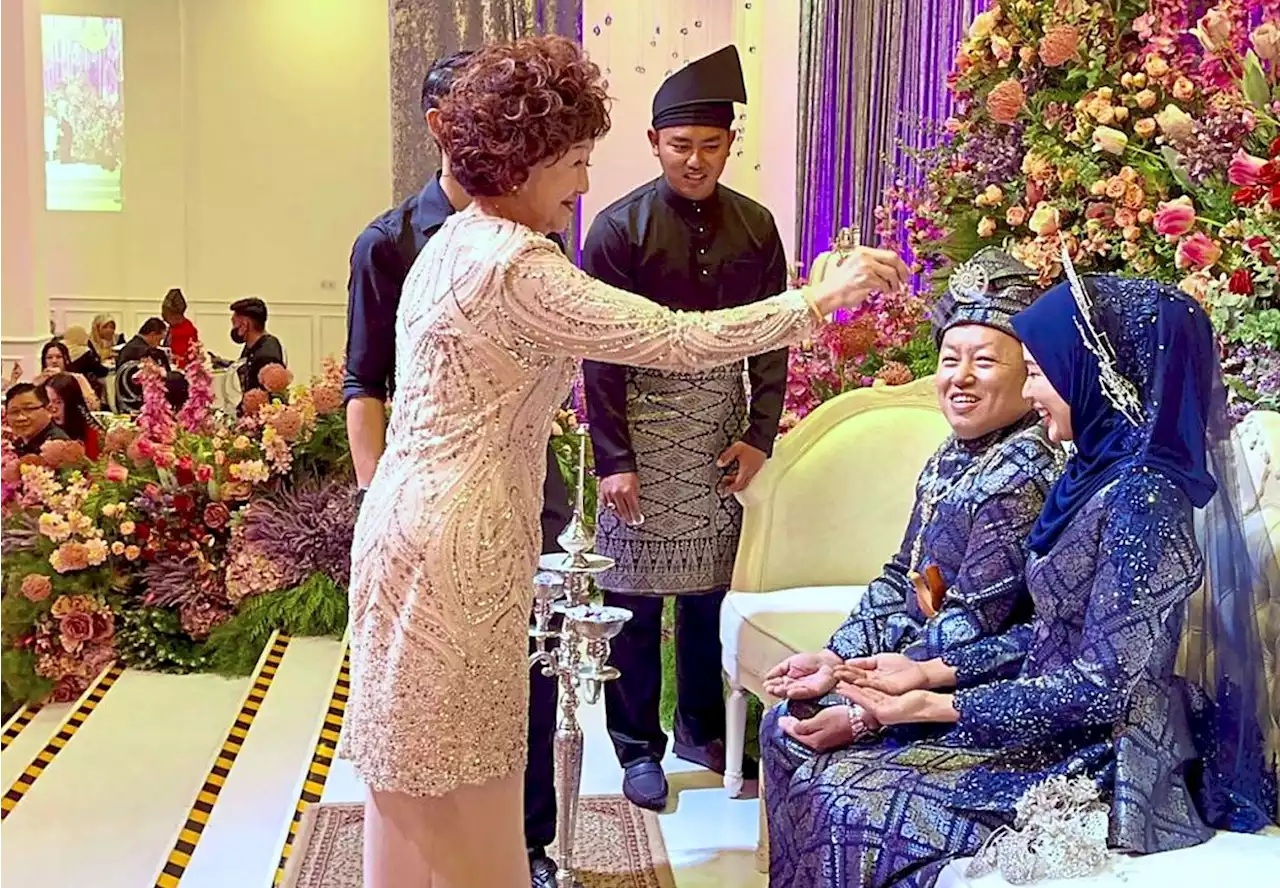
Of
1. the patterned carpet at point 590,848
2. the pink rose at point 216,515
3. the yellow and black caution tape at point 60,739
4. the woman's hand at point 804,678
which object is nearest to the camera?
the woman's hand at point 804,678

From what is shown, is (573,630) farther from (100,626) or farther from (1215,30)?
(100,626)

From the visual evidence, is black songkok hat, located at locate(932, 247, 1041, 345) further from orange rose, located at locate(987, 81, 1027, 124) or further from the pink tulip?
orange rose, located at locate(987, 81, 1027, 124)

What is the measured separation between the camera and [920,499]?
257cm

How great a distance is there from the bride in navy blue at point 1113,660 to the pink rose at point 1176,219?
29.0 inches

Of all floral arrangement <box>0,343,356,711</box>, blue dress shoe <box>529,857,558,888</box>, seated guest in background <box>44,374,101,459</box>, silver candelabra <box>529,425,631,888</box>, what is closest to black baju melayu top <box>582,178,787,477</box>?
silver candelabra <box>529,425,631,888</box>

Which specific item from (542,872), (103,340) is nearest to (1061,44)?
(542,872)

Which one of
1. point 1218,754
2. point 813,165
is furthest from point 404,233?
point 813,165

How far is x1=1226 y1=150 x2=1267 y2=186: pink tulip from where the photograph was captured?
242 cm

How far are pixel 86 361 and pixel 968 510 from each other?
7.23 meters

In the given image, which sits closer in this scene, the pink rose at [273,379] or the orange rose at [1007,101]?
the orange rose at [1007,101]

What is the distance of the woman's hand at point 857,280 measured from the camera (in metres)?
1.97

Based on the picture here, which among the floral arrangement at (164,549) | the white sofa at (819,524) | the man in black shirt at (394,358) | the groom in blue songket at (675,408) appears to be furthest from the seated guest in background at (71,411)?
the white sofa at (819,524)

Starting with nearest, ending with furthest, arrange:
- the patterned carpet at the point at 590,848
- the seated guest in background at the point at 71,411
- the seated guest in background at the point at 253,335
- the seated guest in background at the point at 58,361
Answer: the patterned carpet at the point at 590,848, the seated guest in background at the point at 71,411, the seated guest in background at the point at 58,361, the seated guest in background at the point at 253,335

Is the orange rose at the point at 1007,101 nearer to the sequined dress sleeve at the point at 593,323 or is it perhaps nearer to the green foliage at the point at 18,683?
the sequined dress sleeve at the point at 593,323
